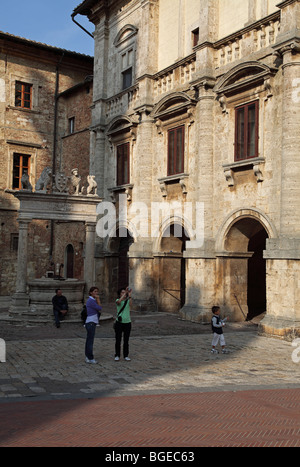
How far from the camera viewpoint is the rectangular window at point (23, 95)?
90.8 ft

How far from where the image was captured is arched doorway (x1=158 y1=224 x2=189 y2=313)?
19672 mm

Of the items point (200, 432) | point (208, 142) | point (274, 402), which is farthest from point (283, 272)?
point (200, 432)

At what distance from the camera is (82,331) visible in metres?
14.4

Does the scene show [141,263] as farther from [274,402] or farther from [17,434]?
[17,434]

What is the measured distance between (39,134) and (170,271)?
13042 mm

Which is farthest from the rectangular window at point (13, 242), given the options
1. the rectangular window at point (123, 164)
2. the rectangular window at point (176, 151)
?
the rectangular window at point (176, 151)

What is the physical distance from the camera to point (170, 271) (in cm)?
1986

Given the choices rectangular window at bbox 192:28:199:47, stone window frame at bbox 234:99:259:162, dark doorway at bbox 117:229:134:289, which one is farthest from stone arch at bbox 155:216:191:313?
rectangular window at bbox 192:28:199:47

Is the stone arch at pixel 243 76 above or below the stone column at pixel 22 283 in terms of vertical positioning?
above

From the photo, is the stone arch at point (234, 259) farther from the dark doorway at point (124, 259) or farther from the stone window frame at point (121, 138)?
the dark doorway at point (124, 259)

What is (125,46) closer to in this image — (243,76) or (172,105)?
(172,105)

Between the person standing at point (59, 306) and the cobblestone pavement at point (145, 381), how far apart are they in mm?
1482

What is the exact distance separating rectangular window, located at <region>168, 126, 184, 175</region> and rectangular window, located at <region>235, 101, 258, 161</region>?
2.99m

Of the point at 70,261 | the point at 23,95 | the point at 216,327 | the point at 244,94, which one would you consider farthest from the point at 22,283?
the point at 23,95
